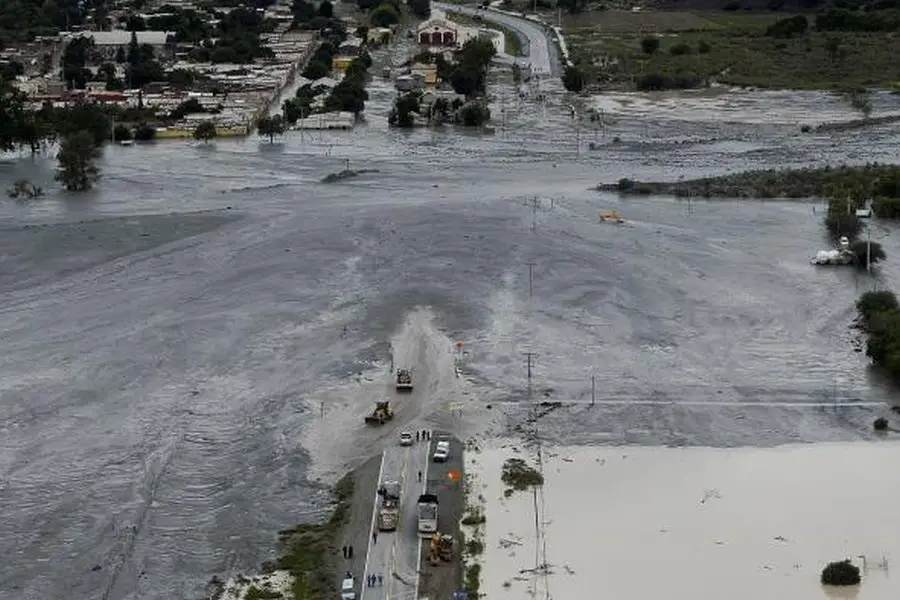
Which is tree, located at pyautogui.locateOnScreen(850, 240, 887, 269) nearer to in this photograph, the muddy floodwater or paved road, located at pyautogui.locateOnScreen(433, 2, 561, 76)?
the muddy floodwater

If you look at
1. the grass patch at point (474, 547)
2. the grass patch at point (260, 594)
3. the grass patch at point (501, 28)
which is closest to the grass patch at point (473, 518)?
the grass patch at point (474, 547)

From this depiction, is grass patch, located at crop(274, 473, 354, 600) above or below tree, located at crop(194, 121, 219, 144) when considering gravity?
below

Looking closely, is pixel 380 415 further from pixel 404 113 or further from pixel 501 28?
pixel 501 28

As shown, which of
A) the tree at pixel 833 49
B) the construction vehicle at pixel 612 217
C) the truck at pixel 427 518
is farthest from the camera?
the tree at pixel 833 49

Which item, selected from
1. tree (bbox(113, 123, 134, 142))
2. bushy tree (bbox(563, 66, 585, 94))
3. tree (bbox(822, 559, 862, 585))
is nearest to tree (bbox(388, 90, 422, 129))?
bushy tree (bbox(563, 66, 585, 94))

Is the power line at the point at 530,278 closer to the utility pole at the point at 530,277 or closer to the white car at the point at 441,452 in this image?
the utility pole at the point at 530,277

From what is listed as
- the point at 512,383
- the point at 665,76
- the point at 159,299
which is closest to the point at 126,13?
the point at 665,76
